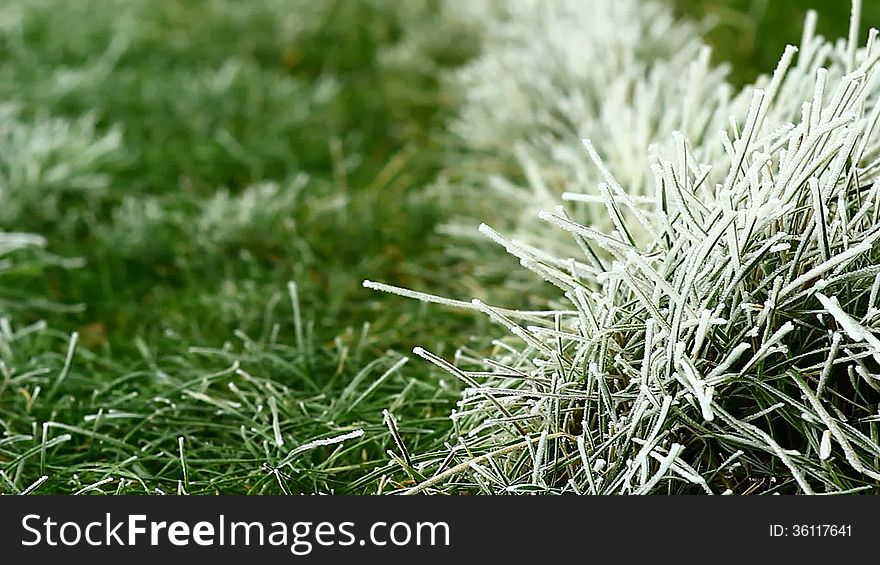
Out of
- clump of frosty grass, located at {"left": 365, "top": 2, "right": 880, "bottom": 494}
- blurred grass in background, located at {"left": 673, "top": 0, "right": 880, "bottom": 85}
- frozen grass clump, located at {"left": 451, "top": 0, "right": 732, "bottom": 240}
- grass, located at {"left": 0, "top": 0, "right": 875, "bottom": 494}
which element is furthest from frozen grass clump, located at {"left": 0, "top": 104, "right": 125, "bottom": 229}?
blurred grass in background, located at {"left": 673, "top": 0, "right": 880, "bottom": 85}

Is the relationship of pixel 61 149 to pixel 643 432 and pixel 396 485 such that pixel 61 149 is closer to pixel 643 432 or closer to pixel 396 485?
pixel 396 485

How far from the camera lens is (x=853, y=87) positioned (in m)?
1.30

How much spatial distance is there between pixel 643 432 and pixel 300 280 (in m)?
1.01

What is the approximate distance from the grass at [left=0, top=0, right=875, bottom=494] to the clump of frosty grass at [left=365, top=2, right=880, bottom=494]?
25 cm

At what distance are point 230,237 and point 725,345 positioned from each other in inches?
51.8

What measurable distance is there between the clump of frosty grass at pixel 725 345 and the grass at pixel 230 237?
25cm

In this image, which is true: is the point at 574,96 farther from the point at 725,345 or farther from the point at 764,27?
the point at 725,345

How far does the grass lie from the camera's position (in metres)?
1.60

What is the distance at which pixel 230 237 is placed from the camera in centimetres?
229

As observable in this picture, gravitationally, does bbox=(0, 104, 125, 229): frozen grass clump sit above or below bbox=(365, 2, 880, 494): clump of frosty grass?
above

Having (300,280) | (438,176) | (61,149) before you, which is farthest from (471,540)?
(61,149)

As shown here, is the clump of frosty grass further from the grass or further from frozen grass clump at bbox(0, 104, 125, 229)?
frozen grass clump at bbox(0, 104, 125, 229)

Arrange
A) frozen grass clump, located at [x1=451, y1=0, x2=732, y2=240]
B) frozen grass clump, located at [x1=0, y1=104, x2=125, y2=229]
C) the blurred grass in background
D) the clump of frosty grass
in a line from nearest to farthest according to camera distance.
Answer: the clump of frosty grass, frozen grass clump, located at [x1=451, y1=0, x2=732, y2=240], frozen grass clump, located at [x1=0, y1=104, x2=125, y2=229], the blurred grass in background

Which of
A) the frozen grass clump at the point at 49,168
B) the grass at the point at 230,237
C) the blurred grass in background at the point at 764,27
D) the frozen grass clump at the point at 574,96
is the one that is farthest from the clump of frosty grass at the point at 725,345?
the blurred grass in background at the point at 764,27
